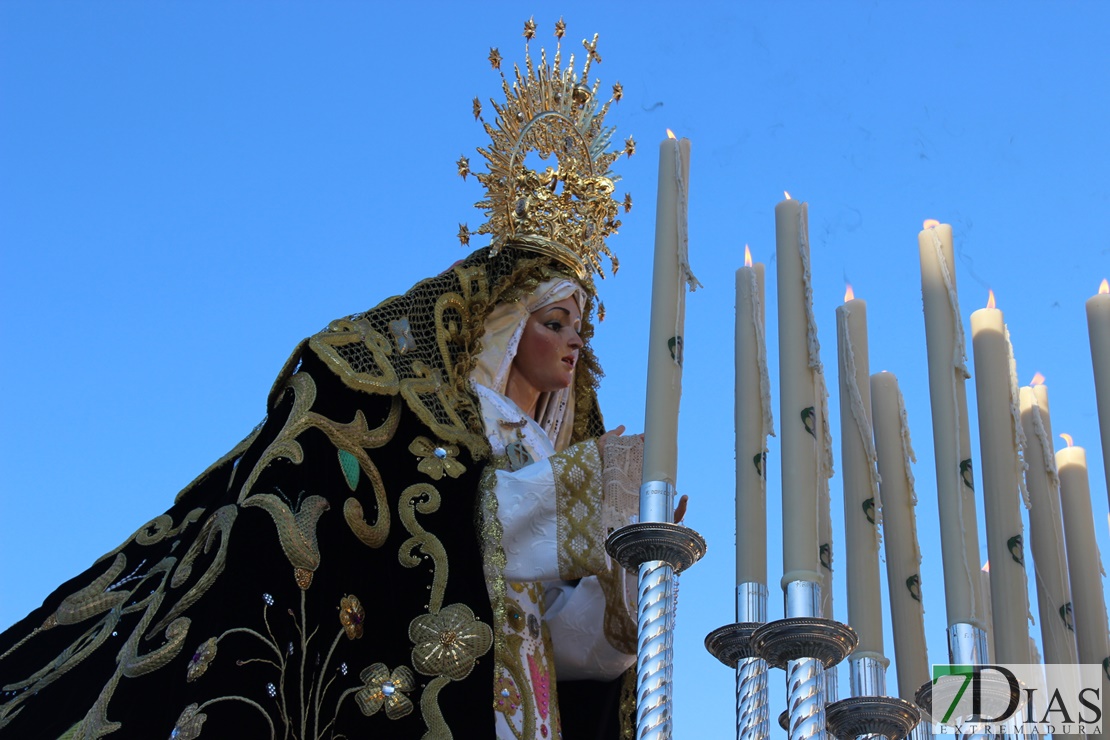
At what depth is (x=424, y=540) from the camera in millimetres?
4785

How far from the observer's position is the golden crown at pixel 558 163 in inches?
239

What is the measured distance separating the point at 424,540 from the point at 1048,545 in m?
2.07

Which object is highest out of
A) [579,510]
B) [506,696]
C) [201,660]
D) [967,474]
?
[579,510]

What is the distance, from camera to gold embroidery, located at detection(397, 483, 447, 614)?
468 centimetres

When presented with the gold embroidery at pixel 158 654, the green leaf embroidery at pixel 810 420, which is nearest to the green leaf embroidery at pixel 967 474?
the green leaf embroidery at pixel 810 420

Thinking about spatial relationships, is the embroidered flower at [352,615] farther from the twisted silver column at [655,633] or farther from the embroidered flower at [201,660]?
the twisted silver column at [655,633]

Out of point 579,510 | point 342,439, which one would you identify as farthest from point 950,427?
point 342,439

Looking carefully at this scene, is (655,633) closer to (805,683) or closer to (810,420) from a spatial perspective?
(805,683)

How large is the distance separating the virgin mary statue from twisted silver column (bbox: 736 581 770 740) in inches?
56.8

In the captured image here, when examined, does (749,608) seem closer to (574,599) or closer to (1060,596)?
(1060,596)

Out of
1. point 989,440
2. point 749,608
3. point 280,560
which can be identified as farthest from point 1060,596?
point 280,560

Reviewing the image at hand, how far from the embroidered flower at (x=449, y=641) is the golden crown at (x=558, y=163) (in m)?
1.96

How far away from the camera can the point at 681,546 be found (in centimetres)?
317

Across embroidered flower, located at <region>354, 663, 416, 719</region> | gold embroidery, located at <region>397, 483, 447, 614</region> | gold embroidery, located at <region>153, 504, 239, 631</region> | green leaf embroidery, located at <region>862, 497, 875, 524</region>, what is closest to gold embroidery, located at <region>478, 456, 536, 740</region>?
gold embroidery, located at <region>397, 483, 447, 614</region>
